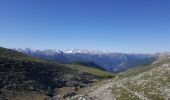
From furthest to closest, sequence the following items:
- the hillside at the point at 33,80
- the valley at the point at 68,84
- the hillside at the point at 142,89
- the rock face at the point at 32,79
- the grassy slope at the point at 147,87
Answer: the rock face at the point at 32,79 < the hillside at the point at 33,80 < the valley at the point at 68,84 < the hillside at the point at 142,89 < the grassy slope at the point at 147,87

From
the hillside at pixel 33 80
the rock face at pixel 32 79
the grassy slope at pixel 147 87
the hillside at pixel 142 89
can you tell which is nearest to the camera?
the grassy slope at pixel 147 87

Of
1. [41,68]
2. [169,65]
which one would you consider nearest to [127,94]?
[169,65]

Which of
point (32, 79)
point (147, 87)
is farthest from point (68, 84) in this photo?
point (147, 87)

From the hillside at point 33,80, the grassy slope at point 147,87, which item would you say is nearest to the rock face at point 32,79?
the hillside at point 33,80

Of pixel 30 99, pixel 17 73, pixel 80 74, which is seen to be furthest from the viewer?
pixel 80 74

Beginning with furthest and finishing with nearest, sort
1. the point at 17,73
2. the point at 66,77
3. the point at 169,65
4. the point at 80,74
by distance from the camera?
the point at 80,74 → the point at 66,77 → the point at 17,73 → the point at 169,65

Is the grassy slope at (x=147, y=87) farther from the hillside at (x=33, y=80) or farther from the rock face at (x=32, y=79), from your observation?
the hillside at (x=33, y=80)

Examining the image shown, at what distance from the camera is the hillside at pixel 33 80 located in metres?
96.3

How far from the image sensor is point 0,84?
100 meters

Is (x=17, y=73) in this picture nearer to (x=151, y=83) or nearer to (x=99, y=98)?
(x=99, y=98)

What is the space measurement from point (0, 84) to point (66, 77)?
4022 cm

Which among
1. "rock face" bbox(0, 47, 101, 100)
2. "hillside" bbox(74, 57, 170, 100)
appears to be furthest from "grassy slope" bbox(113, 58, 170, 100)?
"rock face" bbox(0, 47, 101, 100)

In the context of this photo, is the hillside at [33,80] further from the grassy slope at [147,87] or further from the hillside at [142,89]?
the grassy slope at [147,87]

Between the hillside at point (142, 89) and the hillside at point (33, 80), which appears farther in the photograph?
the hillside at point (33, 80)
